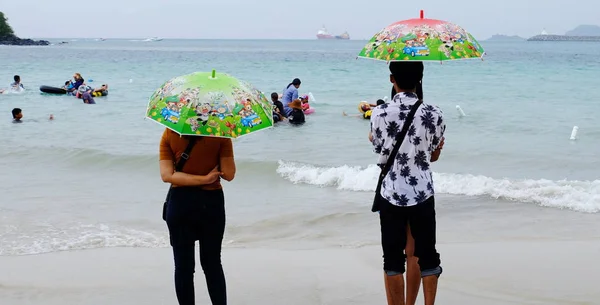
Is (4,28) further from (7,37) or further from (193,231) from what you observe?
(193,231)

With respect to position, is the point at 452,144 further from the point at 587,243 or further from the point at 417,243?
the point at 417,243

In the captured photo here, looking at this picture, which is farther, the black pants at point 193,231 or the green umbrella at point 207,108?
the black pants at point 193,231

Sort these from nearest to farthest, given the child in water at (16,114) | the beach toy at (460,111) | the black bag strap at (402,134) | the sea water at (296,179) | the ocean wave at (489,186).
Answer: the black bag strap at (402,134) < the sea water at (296,179) < the ocean wave at (489,186) < the child in water at (16,114) < the beach toy at (460,111)

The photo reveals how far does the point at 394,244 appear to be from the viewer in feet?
13.0

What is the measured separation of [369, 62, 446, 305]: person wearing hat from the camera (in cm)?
383

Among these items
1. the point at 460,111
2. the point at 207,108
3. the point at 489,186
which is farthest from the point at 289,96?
the point at 207,108

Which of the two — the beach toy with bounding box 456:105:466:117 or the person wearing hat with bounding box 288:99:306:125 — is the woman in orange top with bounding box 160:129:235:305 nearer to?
the person wearing hat with bounding box 288:99:306:125

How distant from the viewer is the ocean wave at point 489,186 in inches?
358

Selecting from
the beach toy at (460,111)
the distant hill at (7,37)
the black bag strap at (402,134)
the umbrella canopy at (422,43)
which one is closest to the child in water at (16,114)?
the beach toy at (460,111)

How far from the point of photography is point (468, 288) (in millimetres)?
5320

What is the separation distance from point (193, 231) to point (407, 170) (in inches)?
50.2

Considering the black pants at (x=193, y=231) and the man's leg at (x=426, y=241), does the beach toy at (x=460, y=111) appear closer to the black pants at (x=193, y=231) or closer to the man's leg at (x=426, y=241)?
the man's leg at (x=426, y=241)

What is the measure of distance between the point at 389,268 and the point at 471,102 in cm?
2155

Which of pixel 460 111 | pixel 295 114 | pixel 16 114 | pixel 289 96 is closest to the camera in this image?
pixel 295 114
